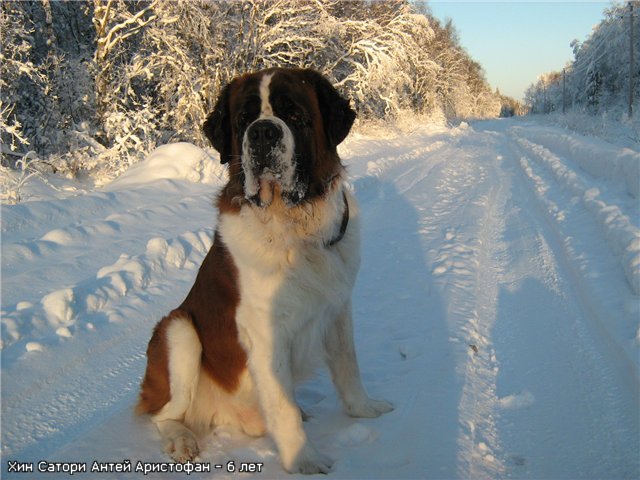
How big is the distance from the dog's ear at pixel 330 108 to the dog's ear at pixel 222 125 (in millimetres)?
495

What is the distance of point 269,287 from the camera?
228 cm

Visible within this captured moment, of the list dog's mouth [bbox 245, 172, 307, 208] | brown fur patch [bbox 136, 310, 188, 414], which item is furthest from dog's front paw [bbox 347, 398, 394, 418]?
dog's mouth [bbox 245, 172, 307, 208]

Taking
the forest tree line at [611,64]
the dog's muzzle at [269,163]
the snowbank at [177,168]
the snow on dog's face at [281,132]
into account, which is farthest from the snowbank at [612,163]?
the forest tree line at [611,64]

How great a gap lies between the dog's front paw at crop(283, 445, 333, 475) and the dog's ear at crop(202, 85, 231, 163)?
161 centimetres

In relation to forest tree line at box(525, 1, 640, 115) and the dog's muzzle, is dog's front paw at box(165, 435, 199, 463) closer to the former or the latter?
the dog's muzzle

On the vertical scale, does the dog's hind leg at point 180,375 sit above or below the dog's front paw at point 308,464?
above

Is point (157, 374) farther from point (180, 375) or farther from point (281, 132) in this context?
point (281, 132)

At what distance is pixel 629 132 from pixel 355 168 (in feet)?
40.8

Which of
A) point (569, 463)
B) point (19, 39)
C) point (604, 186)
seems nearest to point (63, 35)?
point (19, 39)

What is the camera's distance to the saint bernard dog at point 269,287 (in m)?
2.31

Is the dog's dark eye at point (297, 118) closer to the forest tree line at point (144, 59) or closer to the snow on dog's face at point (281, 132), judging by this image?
the snow on dog's face at point (281, 132)

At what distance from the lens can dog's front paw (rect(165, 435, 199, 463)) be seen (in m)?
2.35

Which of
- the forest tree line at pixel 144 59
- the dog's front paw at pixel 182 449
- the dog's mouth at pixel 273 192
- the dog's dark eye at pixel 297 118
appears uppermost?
the forest tree line at pixel 144 59

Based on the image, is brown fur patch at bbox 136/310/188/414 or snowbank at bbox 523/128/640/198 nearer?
brown fur patch at bbox 136/310/188/414
